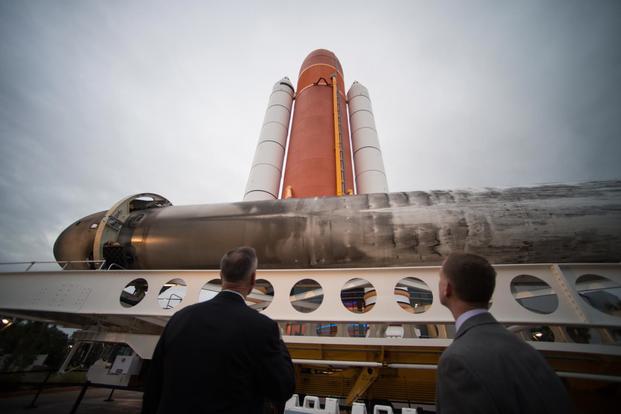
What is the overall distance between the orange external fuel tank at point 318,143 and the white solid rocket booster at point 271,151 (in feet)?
1.24

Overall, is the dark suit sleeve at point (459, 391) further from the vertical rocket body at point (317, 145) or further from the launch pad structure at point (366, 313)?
the vertical rocket body at point (317, 145)

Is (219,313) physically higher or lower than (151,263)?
lower

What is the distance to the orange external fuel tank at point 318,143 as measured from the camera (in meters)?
7.17

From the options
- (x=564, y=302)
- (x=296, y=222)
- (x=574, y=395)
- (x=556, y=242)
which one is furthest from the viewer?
(x=296, y=222)

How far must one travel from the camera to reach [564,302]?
250cm

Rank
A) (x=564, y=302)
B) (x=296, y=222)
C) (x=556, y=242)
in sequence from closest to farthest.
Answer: (x=564, y=302), (x=556, y=242), (x=296, y=222)

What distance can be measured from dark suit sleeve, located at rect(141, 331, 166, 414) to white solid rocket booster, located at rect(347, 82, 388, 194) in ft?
22.6

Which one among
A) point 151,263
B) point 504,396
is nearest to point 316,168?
A: point 151,263

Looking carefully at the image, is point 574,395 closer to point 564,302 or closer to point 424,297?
point 564,302

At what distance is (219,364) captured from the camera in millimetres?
1142

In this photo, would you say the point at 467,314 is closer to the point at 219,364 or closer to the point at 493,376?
the point at 493,376

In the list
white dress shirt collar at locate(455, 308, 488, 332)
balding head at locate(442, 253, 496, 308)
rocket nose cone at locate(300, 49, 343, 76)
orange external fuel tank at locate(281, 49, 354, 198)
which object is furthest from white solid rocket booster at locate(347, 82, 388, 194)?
white dress shirt collar at locate(455, 308, 488, 332)

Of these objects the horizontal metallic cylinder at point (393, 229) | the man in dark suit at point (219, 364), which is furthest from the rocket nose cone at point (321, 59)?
the man in dark suit at point (219, 364)

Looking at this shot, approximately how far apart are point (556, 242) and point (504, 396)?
2971 millimetres
